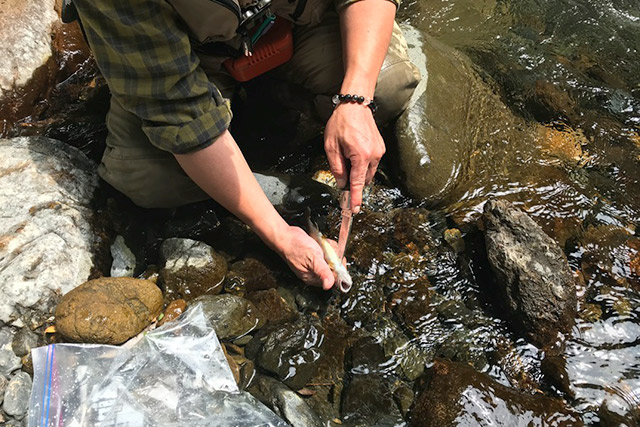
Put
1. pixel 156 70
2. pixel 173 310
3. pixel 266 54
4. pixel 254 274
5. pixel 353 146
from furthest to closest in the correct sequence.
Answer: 1. pixel 254 274
2. pixel 266 54
3. pixel 173 310
4. pixel 353 146
5. pixel 156 70

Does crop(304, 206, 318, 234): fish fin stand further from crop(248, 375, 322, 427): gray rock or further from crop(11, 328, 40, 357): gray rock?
crop(11, 328, 40, 357): gray rock

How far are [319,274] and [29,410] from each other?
1.57 metres

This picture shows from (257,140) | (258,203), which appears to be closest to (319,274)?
(258,203)

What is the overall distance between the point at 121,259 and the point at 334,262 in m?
1.36

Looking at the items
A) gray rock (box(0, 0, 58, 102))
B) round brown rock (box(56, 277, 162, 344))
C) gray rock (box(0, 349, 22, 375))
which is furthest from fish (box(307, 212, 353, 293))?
gray rock (box(0, 0, 58, 102))

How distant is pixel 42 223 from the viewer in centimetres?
289

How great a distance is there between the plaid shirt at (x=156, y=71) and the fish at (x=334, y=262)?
921mm

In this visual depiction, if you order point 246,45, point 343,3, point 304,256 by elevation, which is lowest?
point 304,256

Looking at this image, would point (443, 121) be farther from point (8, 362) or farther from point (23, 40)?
point (23, 40)

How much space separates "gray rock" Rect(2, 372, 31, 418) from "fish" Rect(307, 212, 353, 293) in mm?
1705

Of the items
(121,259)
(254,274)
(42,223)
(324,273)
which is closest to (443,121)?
(324,273)

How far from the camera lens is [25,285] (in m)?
2.65

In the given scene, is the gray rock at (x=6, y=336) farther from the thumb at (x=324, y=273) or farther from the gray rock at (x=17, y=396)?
the thumb at (x=324, y=273)

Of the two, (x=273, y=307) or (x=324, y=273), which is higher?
(x=324, y=273)
